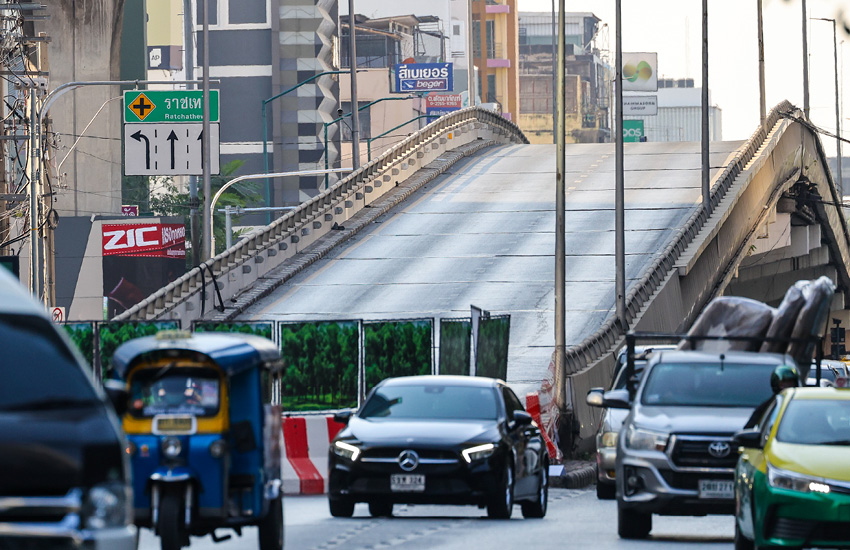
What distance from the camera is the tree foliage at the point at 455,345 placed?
1003 inches

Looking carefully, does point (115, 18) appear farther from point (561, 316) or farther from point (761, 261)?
point (561, 316)

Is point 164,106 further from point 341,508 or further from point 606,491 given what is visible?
point 341,508

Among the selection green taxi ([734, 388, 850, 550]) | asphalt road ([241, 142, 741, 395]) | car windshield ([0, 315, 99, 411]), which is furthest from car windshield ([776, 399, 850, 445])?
asphalt road ([241, 142, 741, 395])

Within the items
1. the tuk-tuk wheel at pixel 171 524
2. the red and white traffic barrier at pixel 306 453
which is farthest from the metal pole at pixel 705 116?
the tuk-tuk wheel at pixel 171 524

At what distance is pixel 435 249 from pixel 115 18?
25.1 metres

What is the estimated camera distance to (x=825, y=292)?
690 inches

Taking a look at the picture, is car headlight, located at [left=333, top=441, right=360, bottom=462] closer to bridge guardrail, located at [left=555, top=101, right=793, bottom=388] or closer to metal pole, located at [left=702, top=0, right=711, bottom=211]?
bridge guardrail, located at [left=555, top=101, right=793, bottom=388]

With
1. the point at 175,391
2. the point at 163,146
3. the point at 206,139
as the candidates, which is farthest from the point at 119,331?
the point at 206,139

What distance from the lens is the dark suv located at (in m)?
6.18

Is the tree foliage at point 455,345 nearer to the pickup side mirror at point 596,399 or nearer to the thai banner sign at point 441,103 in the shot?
the pickup side mirror at point 596,399

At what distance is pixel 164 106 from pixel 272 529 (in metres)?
26.3

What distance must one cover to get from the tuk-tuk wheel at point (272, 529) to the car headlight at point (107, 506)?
19.8 feet

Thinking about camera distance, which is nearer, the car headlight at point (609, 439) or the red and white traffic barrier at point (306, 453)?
the car headlight at point (609, 439)

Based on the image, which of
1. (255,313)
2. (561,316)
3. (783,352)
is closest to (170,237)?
(255,313)
